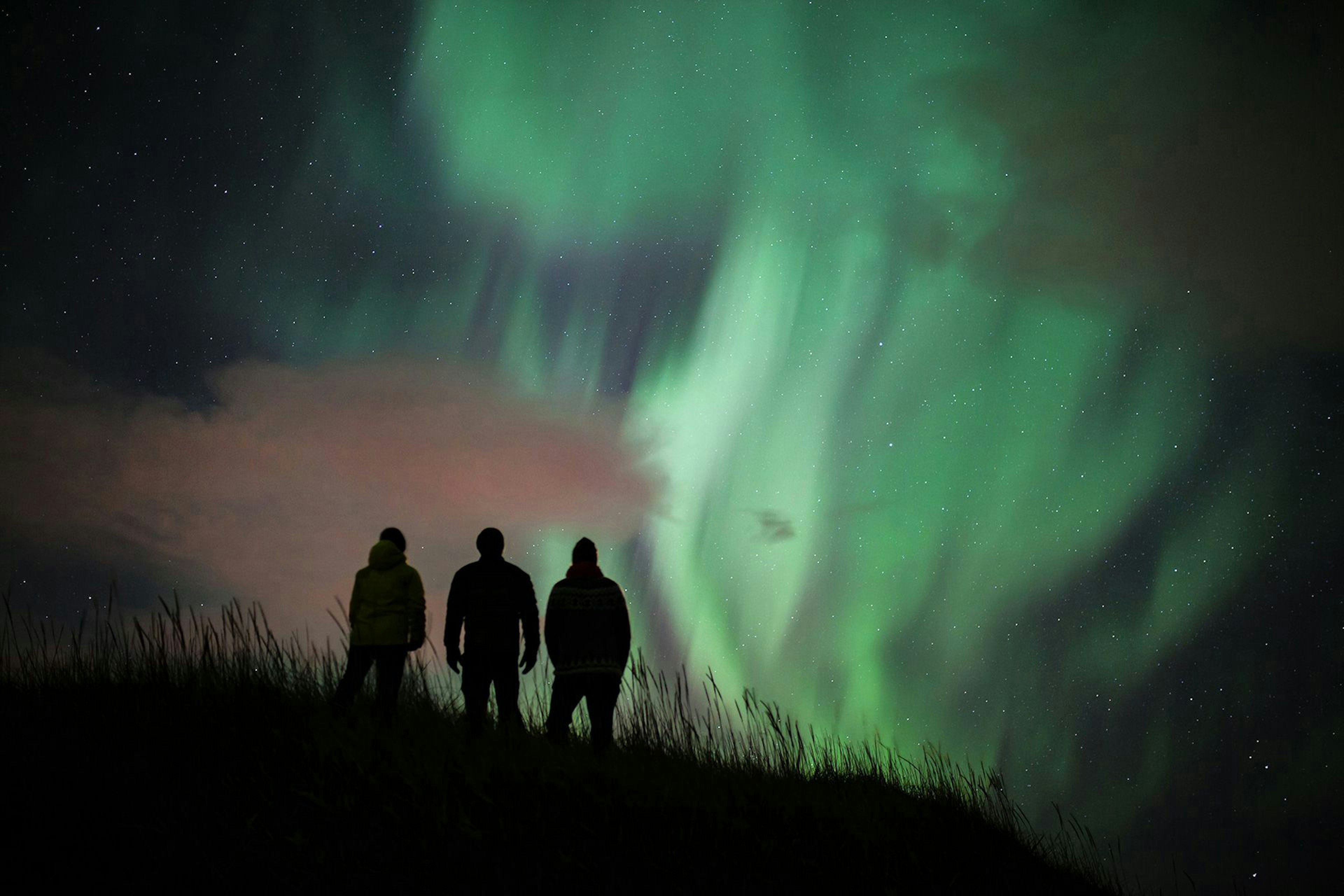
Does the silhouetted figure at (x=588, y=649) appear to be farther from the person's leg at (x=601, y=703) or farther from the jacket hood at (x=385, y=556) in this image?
the jacket hood at (x=385, y=556)

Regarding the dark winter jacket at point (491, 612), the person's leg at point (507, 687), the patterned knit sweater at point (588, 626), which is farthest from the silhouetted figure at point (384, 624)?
the patterned knit sweater at point (588, 626)

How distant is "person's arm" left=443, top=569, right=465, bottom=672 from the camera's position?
9.65m

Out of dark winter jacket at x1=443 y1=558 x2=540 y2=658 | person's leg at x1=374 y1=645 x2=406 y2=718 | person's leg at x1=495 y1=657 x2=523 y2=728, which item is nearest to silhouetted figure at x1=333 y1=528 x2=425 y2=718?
person's leg at x1=374 y1=645 x2=406 y2=718

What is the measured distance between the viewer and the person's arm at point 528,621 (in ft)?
31.4

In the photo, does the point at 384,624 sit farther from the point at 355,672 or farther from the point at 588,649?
the point at 588,649

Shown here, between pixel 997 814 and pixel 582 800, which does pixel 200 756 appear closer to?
pixel 582 800

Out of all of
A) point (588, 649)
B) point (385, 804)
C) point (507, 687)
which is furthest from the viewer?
point (507, 687)

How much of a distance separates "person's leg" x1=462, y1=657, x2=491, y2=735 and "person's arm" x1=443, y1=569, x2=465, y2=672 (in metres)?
0.12

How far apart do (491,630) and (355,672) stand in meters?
1.44

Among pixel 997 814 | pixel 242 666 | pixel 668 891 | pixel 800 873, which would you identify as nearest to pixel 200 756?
pixel 242 666

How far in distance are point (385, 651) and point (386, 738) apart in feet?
6.02

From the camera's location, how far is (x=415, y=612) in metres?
9.58

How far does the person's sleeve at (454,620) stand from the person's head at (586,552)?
1.23 m

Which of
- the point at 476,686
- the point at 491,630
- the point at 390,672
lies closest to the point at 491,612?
the point at 491,630
